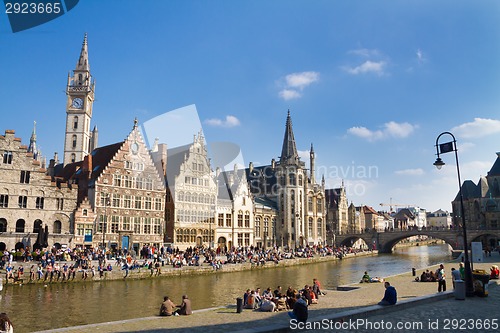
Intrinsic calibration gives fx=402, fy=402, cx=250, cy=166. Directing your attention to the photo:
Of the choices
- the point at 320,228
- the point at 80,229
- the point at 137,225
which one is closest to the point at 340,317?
the point at 80,229

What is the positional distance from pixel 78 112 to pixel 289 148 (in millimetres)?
39701

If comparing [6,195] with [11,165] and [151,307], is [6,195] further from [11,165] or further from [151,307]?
[151,307]

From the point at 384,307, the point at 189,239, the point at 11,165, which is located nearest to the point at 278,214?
the point at 189,239

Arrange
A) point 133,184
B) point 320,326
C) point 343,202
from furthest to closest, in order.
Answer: point 343,202, point 133,184, point 320,326

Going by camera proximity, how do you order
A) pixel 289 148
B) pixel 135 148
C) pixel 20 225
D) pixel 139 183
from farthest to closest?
pixel 289 148, pixel 135 148, pixel 139 183, pixel 20 225

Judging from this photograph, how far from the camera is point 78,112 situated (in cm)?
6650

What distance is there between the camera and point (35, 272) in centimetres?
2816

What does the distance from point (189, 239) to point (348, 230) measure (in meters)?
60.7

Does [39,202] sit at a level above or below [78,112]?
below

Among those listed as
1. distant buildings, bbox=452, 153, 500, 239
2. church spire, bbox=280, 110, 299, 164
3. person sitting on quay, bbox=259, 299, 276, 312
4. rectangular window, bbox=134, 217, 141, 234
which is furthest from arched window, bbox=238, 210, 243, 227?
person sitting on quay, bbox=259, 299, 276, 312

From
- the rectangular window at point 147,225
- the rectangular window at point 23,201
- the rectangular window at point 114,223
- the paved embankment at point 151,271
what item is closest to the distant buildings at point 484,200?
the paved embankment at point 151,271

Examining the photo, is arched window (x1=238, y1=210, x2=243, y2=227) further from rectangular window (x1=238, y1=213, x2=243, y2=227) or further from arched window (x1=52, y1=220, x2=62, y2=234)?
arched window (x1=52, y1=220, x2=62, y2=234)

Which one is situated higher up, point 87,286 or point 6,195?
point 6,195

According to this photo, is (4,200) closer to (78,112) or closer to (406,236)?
(78,112)
